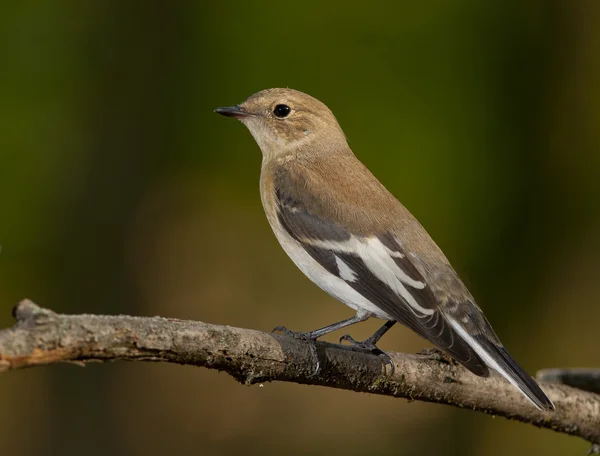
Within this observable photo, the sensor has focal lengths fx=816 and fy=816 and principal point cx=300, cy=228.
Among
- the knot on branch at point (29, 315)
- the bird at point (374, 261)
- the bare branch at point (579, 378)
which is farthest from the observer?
the bare branch at point (579, 378)

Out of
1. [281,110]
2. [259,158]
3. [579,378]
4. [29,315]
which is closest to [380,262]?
[579,378]

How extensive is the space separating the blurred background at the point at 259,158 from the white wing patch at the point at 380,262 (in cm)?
504

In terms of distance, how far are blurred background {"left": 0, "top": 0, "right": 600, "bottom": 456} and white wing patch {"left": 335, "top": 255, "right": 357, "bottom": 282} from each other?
5.11 metres

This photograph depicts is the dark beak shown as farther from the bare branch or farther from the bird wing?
the bare branch

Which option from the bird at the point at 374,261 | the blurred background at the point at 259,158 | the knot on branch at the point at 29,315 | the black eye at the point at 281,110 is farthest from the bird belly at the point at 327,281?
the blurred background at the point at 259,158

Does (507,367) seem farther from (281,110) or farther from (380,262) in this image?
(281,110)

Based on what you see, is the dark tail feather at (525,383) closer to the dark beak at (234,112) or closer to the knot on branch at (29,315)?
the knot on branch at (29,315)

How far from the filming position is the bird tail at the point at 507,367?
4.32 metres

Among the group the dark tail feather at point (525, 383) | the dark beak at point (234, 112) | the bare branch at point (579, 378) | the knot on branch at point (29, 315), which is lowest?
the bare branch at point (579, 378)

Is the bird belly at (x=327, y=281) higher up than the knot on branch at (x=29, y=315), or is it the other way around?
the knot on branch at (x=29, y=315)

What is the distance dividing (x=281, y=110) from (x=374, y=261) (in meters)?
1.72

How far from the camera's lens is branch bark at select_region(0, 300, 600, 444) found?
2.90 meters

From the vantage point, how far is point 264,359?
3641mm

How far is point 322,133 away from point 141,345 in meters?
3.20
